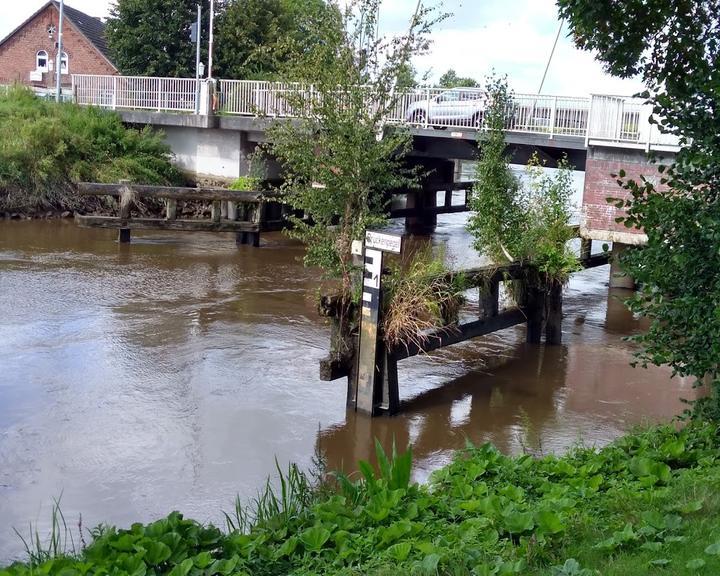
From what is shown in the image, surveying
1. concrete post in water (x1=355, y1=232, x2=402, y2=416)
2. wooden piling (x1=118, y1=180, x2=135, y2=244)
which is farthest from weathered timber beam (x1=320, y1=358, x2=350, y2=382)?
wooden piling (x1=118, y1=180, x2=135, y2=244)

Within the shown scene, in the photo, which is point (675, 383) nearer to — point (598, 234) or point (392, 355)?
point (392, 355)

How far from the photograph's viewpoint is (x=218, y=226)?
70.8 ft

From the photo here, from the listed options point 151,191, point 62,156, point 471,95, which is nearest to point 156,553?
point 151,191

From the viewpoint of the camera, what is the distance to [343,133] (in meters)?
11.5

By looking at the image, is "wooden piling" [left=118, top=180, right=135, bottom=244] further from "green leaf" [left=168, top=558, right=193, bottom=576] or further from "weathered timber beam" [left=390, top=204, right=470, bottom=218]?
"green leaf" [left=168, top=558, right=193, bottom=576]

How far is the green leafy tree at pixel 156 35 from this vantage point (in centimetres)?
4075

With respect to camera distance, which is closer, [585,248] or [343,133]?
[343,133]

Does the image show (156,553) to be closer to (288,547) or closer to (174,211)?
(288,547)

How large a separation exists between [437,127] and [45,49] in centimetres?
3592

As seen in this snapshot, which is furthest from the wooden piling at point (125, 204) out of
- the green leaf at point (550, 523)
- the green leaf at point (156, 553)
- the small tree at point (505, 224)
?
the green leaf at point (550, 523)

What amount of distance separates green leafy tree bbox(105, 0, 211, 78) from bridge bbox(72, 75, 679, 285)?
10.7 metres

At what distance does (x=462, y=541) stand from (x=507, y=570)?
2.16ft

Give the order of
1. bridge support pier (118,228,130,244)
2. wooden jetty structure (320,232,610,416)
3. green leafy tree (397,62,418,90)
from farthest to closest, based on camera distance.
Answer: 1. bridge support pier (118,228,130,244)
2. green leafy tree (397,62,418,90)
3. wooden jetty structure (320,232,610,416)

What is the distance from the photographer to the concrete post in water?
1016 centimetres
